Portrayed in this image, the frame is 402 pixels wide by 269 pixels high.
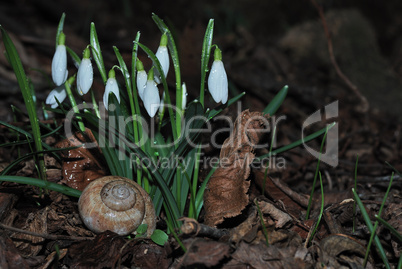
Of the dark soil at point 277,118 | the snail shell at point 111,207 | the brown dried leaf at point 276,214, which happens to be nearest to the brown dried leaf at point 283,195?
the dark soil at point 277,118

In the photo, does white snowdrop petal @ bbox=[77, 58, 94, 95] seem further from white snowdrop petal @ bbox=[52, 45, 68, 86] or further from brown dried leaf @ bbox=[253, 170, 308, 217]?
brown dried leaf @ bbox=[253, 170, 308, 217]

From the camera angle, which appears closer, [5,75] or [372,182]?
[372,182]

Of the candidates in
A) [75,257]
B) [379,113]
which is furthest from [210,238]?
[379,113]

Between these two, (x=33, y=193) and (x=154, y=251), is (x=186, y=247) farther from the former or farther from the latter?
(x=33, y=193)

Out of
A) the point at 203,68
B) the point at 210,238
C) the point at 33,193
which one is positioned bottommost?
the point at 210,238

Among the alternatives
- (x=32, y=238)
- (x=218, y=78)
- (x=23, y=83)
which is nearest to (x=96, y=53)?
(x=23, y=83)

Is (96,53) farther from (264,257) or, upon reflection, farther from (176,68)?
(264,257)

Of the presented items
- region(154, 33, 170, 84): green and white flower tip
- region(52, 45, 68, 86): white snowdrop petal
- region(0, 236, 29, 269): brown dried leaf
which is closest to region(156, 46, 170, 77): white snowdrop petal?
region(154, 33, 170, 84): green and white flower tip
